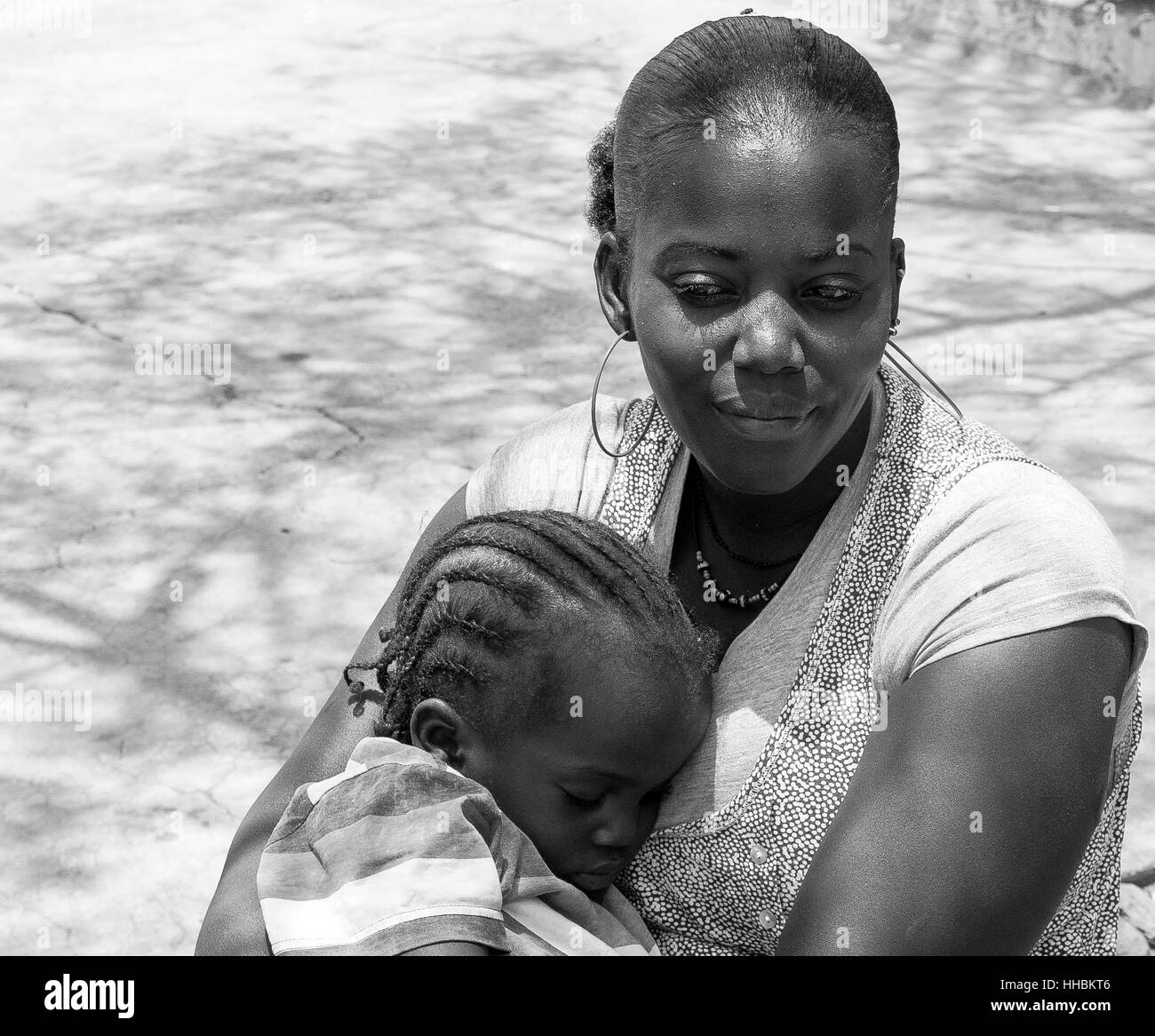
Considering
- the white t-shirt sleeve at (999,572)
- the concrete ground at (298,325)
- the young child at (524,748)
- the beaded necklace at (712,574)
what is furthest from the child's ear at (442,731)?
the concrete ground at (298,325)

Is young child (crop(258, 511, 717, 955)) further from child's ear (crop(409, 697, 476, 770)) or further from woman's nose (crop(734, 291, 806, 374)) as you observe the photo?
woman's nose (crop(734, 291, 806, 374))

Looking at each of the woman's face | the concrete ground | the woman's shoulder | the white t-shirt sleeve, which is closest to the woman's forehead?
the woman's face

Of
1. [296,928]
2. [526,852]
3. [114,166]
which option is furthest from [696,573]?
[114,166]

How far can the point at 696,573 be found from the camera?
208cm

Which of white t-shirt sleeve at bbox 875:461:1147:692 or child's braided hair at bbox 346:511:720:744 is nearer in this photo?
white t-shirt sleeve at bbox 875:461:1147:692

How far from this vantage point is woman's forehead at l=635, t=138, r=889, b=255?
171 cm

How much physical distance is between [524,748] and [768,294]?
0.58 meters

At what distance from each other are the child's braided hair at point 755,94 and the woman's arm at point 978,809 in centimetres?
53

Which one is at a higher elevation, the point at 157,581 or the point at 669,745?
the point at 669,745

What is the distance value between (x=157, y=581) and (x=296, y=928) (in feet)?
7.23

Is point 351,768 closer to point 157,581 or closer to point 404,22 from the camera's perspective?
point 157,581

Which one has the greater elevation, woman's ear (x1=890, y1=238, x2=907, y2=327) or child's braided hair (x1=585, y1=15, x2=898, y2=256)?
child's braided hair (x1=585, y1=15, x2=898, y2=256)

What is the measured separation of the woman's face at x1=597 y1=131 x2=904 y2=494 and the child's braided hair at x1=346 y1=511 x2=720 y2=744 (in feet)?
0.60

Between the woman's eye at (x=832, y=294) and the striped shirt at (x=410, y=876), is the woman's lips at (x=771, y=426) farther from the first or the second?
the striped shirt at (x=410, y=876)
